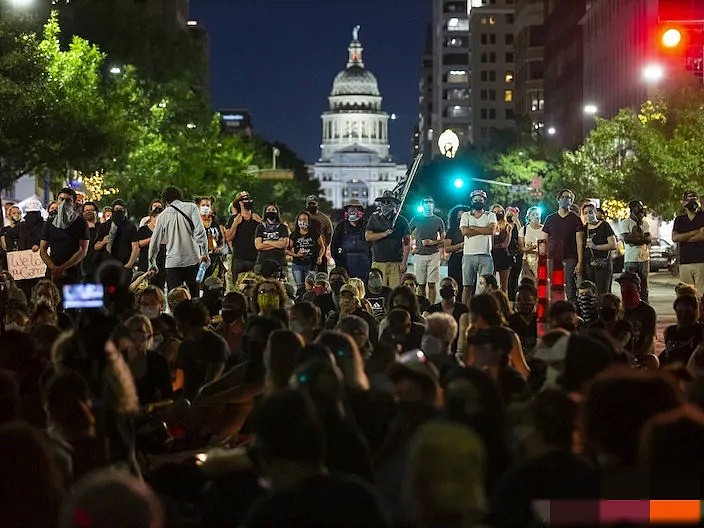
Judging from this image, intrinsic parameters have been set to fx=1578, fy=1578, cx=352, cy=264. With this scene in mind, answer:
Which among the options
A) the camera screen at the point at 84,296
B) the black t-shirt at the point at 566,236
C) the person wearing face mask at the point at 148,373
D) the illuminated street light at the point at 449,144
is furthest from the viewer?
the illuminated street light at the point at 449,144

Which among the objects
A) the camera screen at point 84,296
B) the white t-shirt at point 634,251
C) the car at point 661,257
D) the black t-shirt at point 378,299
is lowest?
the car at point 661,257

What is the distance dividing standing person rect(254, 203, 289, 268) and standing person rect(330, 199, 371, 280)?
692 mm

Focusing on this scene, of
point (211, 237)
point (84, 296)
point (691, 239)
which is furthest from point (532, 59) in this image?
point (84, 296)

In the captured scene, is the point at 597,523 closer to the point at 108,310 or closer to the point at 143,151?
the point at 108,310

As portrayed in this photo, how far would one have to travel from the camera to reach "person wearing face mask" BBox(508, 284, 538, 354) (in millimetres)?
13805

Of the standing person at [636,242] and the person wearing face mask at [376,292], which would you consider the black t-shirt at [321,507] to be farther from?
the standing person at [636,242]

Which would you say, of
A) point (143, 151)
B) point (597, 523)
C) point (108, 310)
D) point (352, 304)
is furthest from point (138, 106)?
point (597, 523)

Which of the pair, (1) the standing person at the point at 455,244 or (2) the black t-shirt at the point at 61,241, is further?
(1) the standing person at the point at 455,244

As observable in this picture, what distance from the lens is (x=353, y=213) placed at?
69.6 ft

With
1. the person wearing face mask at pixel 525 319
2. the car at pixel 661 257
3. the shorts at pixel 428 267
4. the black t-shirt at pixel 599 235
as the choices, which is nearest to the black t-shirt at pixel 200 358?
the person wearing face mask at pixel 525 319

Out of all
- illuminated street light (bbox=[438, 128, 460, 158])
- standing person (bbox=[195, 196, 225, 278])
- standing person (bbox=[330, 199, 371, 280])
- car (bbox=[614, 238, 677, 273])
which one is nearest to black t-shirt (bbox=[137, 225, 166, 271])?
standing person (bbox=[195, 196, 225, 278])

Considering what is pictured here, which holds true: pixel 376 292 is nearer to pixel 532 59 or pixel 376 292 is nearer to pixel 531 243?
pixel 531 243

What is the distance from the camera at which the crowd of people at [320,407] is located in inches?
211

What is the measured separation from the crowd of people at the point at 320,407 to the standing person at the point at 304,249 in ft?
9.64
